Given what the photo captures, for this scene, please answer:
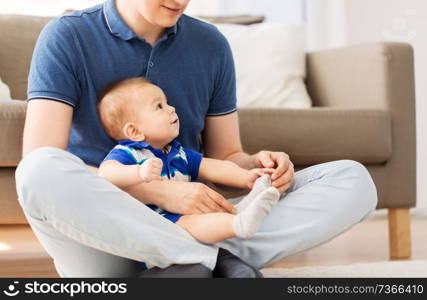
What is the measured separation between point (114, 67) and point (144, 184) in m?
0.30

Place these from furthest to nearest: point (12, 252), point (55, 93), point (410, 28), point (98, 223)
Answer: point (410, 28) → point (12, 252) → point (55, 93) → point (98, 223)

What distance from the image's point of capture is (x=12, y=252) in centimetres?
261

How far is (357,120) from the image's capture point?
2.28 metres

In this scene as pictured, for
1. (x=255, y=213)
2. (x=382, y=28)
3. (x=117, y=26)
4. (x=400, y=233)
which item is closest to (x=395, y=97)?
(x=400, y=233)

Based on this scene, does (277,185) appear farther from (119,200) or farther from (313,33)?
(313,33)

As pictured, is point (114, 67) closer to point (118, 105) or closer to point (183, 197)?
point (118, 105)

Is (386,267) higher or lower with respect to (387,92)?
lower

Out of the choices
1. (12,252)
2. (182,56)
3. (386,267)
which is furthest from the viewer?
(12,252)

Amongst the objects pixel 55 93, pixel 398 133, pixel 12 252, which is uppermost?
pixel 55 93

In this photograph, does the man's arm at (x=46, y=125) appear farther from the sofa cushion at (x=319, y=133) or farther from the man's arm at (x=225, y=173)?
the sofa cushion at (x=319, y=133)

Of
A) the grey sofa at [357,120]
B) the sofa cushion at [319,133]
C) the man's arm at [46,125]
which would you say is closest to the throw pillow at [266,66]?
the grey sofa at [357,120]

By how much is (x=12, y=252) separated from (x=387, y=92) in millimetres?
1377

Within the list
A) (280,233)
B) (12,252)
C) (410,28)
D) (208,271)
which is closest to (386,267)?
(280,233)

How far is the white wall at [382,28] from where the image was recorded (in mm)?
3684
